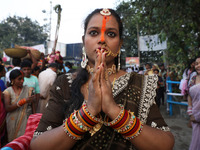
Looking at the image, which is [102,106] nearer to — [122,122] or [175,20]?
[122,122]

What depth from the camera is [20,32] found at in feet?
102

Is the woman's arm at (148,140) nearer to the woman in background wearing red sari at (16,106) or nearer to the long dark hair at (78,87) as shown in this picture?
the long dark hair at (78,87)

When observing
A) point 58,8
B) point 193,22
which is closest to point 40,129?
point 58,8

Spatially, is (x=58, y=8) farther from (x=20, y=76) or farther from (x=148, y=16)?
(x=148, y=16)

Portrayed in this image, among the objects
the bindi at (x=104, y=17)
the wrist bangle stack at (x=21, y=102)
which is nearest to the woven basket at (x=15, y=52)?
the wrist bangle stack at (x=21, y=102)

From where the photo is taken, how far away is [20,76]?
3016 mm

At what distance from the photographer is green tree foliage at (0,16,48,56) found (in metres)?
28.2

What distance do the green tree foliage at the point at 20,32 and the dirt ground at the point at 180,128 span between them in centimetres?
2955

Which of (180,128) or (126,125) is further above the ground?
(126,125)

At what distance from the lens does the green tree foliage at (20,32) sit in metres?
28.2

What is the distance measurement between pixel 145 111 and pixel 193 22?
185 inches

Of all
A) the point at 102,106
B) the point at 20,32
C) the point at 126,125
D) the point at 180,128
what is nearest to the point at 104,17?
the point at 102,106

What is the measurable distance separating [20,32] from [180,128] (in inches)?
1328

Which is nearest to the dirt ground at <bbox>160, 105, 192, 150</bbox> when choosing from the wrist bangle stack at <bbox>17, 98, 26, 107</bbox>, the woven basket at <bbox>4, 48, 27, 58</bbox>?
the wrist bangle stack at <bbox>17, 98, 26, 107</bbox>
